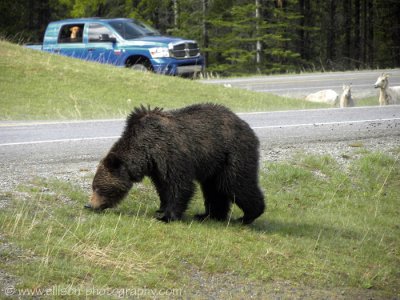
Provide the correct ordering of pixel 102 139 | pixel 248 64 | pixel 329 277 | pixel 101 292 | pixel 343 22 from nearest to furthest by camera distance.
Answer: pixel 101 292 < pixel 329 277 < pixel 102 139 < pixel 248 64 < pixel 343 22

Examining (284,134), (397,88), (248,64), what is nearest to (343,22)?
(248,64)

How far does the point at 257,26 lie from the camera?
119ft

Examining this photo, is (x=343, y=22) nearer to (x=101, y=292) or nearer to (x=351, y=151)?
(x=351, y=151)

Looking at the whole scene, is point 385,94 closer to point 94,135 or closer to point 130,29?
point 130,29

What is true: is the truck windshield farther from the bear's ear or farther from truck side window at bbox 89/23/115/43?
the bear's ear

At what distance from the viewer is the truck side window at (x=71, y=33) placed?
79.8 feet

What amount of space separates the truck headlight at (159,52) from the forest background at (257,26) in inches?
482

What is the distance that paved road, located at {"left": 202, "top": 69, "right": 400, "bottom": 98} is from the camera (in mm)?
24109

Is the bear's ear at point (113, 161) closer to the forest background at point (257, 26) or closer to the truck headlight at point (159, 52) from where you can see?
the truck headlight at point (159, 52)

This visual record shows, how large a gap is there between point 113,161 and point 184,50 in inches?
634

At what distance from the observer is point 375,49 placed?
50969mm

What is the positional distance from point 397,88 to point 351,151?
10.6 metres

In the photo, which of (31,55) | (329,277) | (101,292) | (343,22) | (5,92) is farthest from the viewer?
(343,22)

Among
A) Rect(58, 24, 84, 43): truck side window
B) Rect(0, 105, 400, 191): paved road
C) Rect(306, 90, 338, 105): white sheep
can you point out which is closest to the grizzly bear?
Rect(0, 105, 400, 191): paved road
